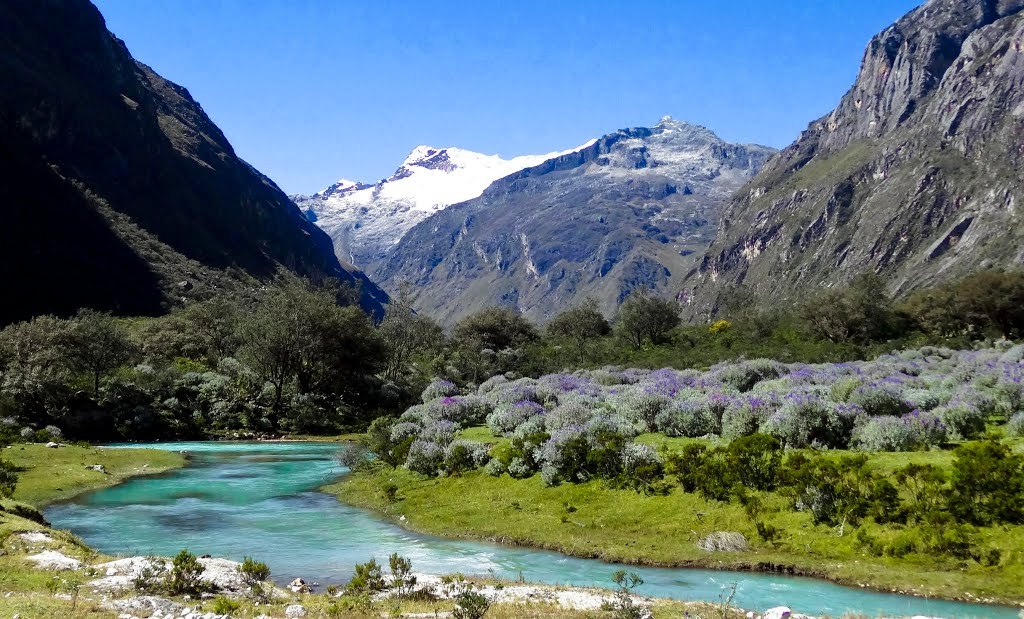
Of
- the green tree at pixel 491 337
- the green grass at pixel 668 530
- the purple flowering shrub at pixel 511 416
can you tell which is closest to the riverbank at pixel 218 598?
the green grass at pixel 668 530

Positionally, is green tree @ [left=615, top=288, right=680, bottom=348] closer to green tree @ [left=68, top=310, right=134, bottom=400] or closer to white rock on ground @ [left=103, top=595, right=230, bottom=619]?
green tree @ [left=68, top=310, right=134, bottom=400]

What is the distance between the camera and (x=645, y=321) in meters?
82.1

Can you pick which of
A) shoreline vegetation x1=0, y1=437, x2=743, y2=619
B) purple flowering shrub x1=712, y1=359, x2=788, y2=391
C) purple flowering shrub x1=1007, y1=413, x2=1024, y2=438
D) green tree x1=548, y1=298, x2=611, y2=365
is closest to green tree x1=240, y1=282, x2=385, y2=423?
green tree x1=548, y1=298, x2=611, y2=365

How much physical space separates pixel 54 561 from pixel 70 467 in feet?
68.8

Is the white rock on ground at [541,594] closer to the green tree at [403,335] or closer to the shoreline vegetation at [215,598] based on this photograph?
the shoreline vegetation at [215,598]

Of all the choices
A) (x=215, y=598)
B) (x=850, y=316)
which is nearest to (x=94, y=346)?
(x=215, y=598)

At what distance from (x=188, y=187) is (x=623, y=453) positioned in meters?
181

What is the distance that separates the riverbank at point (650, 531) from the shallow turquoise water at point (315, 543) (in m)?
0.46

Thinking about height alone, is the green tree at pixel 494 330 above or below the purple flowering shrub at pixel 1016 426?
above

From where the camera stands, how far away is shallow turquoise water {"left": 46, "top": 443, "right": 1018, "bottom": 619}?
46.1ft

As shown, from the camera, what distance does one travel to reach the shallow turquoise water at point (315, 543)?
1406cm

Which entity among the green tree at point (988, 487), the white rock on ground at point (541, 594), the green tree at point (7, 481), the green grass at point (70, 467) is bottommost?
the green grass at point (70, 467)

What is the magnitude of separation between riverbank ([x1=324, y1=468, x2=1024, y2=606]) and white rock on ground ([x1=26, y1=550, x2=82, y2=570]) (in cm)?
1004

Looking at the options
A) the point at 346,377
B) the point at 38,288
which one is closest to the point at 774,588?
the point at 346,377
